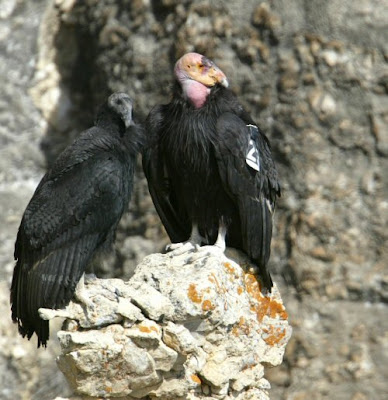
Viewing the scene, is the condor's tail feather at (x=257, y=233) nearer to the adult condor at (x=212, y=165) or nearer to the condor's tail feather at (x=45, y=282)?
the adult condor at (x=212, y=165)

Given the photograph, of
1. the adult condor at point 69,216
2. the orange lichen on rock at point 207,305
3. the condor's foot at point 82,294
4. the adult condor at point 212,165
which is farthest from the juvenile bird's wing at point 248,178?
the condor's foot at point 82,294

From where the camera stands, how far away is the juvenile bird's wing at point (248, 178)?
662 cm

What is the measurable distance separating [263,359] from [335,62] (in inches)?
174

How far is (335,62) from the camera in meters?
10.2

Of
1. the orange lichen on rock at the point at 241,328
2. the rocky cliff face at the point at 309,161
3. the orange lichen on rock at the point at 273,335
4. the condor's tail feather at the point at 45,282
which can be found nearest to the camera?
the condor's tail feather at the point at 45,282

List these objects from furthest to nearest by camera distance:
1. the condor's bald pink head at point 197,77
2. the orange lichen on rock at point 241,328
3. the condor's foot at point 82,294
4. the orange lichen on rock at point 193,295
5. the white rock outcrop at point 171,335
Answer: the condor's bald pink head at point 197,77 < the orange lichen on rock at point 241,328 < the orange lichen on rock at point 193,295 < the condor's foot at point 82,294 < the white rock outcrop at point 171,335

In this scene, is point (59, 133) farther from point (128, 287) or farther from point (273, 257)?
point (128, 287)

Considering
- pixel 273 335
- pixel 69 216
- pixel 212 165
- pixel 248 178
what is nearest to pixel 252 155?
pixel 248 178

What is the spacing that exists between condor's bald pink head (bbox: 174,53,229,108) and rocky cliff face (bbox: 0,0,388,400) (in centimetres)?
327

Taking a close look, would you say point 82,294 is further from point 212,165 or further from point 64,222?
point 212,165

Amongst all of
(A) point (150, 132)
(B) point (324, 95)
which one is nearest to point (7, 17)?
(B) point (324, 95)

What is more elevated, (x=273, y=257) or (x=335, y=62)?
(x=335, y=62)

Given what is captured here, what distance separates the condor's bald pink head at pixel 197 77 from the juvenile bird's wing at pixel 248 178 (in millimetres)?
229

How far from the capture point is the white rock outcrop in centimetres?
540
